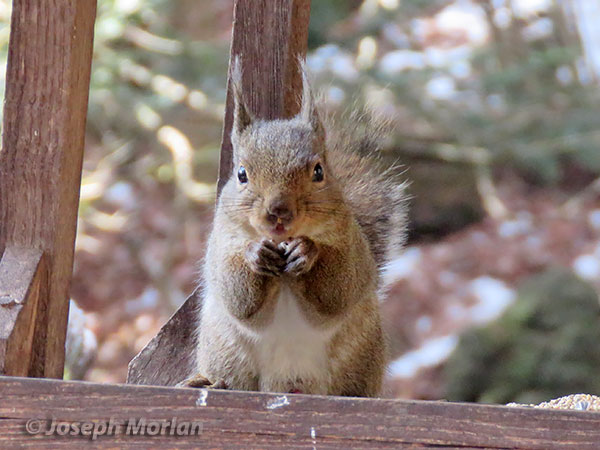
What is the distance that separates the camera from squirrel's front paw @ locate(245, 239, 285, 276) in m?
2.06

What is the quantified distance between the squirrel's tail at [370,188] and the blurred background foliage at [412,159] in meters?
2.51

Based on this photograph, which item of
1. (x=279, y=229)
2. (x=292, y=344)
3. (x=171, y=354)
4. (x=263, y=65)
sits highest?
(x=263, y=65)

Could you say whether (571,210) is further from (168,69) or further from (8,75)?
(8,75)

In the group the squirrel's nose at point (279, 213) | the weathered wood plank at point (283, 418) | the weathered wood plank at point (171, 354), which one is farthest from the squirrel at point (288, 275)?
the weathered wood plank at point (283, 418)

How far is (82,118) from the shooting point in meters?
2.05

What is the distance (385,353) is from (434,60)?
18.6 ft

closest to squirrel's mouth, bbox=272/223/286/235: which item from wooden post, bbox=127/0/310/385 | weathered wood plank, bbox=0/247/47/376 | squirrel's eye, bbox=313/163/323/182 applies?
squirrel's eye, bbox=313/163/323/182

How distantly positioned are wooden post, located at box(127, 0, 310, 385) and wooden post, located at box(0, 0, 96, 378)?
1.45ft

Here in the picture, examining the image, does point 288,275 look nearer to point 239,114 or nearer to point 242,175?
point 242,175

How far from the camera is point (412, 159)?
7254mm

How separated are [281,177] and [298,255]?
198 mm

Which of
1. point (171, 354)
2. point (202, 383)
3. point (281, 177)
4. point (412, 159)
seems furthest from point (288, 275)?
point (412, 159)

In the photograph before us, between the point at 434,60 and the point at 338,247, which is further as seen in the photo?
the point at 434,60

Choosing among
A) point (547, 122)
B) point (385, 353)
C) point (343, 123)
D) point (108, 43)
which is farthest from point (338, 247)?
point (547, 122)
